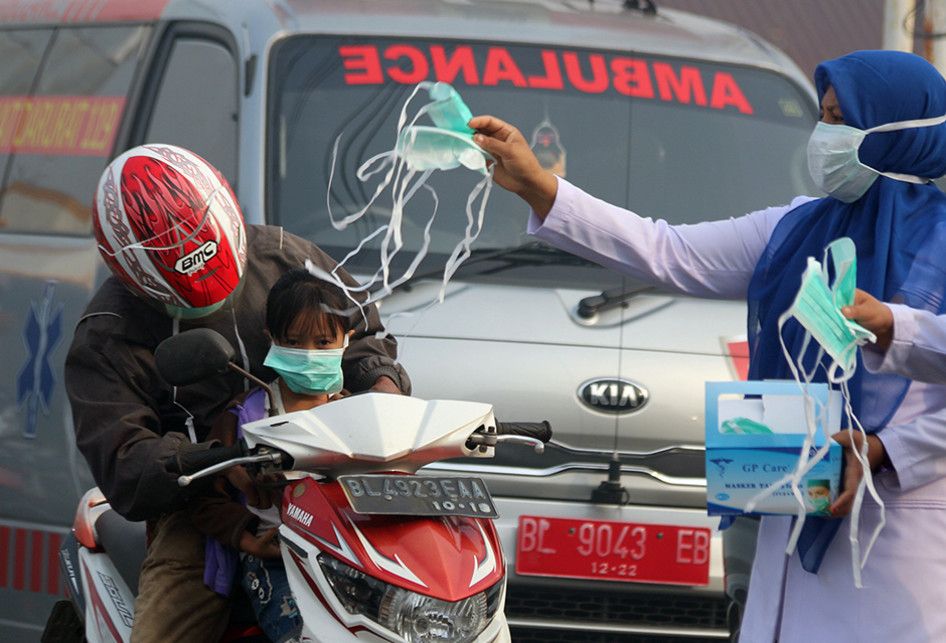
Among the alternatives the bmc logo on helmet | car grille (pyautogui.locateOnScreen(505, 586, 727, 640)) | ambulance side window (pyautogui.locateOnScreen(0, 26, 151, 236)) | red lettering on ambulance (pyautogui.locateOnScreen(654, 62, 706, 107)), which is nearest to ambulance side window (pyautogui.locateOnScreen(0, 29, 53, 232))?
ambulance side window (pyautogui.locateOnScreen(0, 26, 151, 236))

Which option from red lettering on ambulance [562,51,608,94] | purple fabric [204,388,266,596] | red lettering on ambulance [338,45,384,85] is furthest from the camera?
red lettering on ambulance [562,51,608,94]

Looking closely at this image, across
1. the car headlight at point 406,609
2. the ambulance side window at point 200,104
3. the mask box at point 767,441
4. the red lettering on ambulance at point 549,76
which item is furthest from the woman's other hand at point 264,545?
the red lettering on ambulance at point 549,76

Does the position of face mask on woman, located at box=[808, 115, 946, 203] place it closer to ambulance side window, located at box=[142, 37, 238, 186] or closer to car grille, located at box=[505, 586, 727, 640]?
car grille, located at box=[505, 586, 727, 640]

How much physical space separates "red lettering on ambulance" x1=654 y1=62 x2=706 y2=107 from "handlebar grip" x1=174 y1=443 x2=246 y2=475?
338 centimetres

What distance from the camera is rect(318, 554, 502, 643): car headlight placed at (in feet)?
10.2

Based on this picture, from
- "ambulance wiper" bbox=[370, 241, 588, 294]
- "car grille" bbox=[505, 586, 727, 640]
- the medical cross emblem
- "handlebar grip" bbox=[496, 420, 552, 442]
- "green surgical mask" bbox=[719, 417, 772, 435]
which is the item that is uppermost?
"green surgical mask" bbox=[719, 417, 772, 435]

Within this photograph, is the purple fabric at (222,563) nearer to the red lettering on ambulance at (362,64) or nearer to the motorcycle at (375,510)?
the motorcycle at (375,510)

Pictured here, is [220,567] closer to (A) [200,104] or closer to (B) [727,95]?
(A) [200,104]

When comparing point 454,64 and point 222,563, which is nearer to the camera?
point 222,563

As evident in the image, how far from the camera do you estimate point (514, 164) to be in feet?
11.0

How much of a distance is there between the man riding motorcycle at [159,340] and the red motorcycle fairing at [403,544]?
1.34ft

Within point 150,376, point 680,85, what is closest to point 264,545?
point 150,376

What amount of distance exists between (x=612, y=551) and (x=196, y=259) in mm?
2137

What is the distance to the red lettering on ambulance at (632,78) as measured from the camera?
6281 mm
